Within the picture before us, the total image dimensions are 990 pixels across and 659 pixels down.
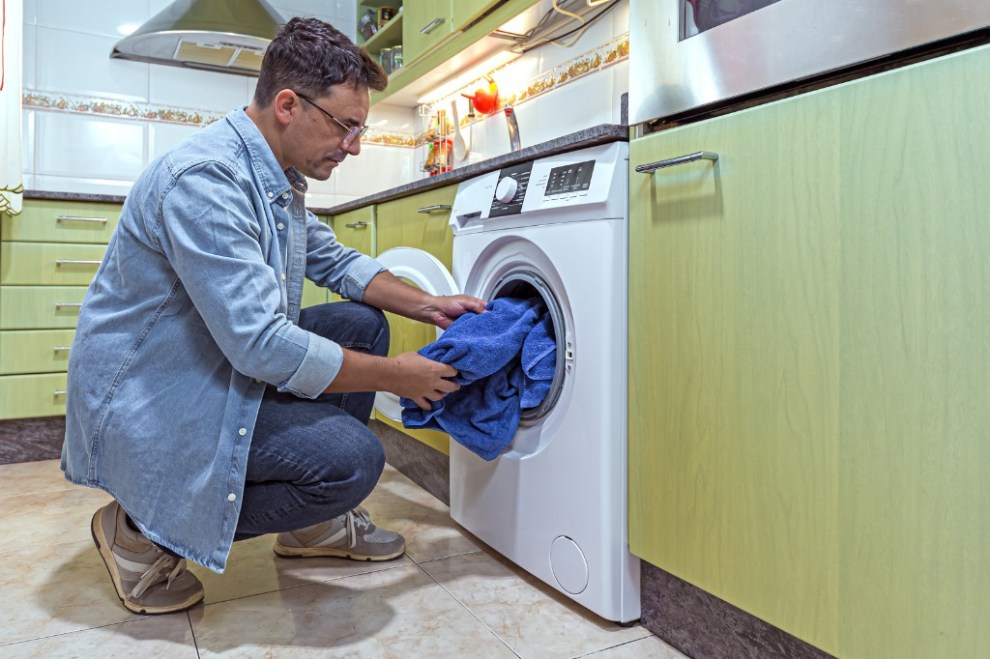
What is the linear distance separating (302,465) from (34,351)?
1.75 metres

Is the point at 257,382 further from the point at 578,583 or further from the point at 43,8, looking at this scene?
the point at 43,8

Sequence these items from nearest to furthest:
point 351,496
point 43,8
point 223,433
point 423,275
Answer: point 223,433 < point 351,496 < point 423,275 < point 43,8

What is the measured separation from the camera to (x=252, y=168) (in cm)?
127

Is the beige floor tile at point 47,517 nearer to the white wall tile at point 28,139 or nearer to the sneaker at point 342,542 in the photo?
the sneaker at point 342,542

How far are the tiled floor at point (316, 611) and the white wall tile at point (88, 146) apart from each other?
5.77 ft

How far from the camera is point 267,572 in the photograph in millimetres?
1595

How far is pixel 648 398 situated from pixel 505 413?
33 centimetres

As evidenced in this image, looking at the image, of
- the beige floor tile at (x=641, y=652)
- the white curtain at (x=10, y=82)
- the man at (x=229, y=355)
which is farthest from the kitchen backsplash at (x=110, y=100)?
the beige floor tile at (x=641, y=652)

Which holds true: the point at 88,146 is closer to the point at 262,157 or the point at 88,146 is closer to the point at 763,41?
the point at 262,157

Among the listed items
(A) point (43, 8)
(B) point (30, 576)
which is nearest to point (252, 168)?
(B) point (30, 576)

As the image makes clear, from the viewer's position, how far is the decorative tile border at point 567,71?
219 centimetres

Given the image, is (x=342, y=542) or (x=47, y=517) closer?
(x=342, y=542)

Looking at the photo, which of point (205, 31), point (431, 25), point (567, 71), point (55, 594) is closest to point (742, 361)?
point (55, 594)

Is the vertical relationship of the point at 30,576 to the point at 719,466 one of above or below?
below
